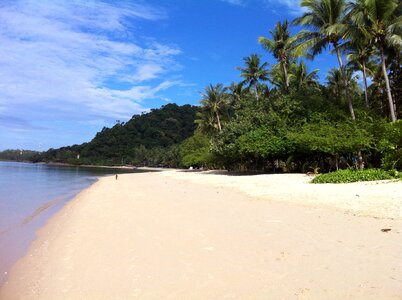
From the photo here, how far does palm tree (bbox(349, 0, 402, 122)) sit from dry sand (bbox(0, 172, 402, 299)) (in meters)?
16.5

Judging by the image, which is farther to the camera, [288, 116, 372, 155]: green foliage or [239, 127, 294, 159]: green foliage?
[239, 127, 294, 159]: green foliage

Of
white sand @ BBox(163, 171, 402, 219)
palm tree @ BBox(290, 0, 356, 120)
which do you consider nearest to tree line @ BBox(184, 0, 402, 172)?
palm tree @ BBox(290, 0, 356, 120)

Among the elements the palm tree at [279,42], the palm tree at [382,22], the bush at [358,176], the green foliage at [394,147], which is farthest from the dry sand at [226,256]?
the palm tree at [279,42]

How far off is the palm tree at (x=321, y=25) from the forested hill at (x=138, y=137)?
10645 cm

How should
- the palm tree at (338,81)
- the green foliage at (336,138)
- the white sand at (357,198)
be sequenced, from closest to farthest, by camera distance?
the white sand at (357,198), the green foliage at (336,138), the palm tree at (338,81)

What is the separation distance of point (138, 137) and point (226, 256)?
150002 millimetres

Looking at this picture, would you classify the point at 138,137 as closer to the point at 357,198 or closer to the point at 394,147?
the point at 394,147

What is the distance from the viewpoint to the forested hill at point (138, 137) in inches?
5704

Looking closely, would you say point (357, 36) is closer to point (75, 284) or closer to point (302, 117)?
point (302, 117)

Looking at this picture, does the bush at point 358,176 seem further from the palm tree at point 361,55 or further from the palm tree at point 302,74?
the palm tree at point 302,74

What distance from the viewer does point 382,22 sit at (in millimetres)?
24594

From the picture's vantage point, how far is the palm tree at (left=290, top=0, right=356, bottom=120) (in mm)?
27311

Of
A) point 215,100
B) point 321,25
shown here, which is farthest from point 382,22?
point 215,100

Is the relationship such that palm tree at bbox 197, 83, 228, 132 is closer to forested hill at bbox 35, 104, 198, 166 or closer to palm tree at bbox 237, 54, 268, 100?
palm tree at bbox 237, 54, 268, 100
